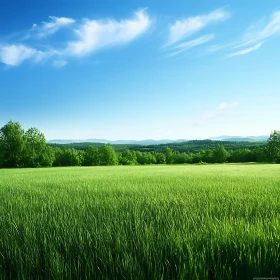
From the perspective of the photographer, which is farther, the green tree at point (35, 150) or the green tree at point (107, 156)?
the green tree at point (107, 156)

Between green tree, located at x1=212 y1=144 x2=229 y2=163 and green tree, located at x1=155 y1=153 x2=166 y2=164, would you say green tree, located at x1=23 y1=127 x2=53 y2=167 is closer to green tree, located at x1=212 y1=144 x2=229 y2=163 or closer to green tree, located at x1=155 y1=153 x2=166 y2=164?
green tree, located at x1=155 y1=153 x2=166 y2=164

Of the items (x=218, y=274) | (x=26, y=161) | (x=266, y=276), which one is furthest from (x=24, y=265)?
(x=26, y=161)

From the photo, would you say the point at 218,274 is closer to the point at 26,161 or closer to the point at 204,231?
the point at 204,231

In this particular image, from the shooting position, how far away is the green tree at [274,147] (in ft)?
208

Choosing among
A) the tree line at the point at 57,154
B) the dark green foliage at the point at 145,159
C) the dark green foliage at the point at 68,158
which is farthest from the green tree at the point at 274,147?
the dark green foliage at the point at 68,158

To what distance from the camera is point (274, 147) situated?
213ft

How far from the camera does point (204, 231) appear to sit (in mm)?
2447

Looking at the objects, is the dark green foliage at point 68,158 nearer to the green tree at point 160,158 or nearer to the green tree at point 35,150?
the green tree at point 35,150

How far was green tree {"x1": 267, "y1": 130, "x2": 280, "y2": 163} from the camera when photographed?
208 ft

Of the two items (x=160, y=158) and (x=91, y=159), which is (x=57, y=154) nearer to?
(x=91, y=159)

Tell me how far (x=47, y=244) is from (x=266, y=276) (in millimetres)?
2029

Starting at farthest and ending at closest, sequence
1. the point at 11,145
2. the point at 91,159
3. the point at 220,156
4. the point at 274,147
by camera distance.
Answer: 1. the point at 220,156
2. the point at 91,159
3. the point at 274,147
4. the point at 11,145

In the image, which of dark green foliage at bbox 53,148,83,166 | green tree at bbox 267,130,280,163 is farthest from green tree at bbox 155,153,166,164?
green tree at bbox 267,130,280,163

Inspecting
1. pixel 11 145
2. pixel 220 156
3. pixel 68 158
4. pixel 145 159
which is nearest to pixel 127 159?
pixel 145 159
